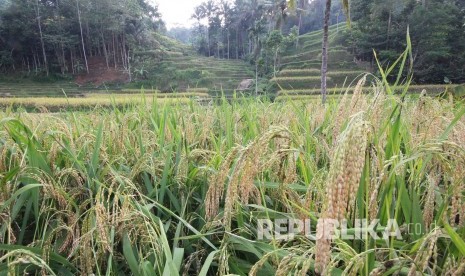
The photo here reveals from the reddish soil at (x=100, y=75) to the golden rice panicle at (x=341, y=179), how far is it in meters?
44.1

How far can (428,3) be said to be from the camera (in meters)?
31.3

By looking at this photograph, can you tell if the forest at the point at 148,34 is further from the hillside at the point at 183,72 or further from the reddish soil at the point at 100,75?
the hillside at the point at 183,72

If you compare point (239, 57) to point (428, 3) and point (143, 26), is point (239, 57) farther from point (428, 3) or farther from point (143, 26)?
point (428, 3)

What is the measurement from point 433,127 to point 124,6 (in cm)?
4681

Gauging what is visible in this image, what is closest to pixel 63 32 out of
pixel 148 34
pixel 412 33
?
pixel 148 34

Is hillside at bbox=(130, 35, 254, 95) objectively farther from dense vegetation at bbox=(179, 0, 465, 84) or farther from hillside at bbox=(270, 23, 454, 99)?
hillside at bbox=(270, 23, 454, 99)

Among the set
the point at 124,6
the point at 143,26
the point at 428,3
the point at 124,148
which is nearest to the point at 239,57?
the point at 143,26

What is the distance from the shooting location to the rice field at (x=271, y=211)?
550 mm

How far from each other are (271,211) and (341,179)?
1.73 ft

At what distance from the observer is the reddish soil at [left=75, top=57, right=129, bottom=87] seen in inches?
1630

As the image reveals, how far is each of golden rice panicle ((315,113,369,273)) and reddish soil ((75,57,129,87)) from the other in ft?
145

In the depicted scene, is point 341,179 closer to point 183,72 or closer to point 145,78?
point 183,72

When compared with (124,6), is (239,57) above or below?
below

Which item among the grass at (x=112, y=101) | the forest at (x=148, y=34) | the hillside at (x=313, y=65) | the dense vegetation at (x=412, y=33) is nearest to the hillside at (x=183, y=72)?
the forest at (x=148, y=34)
